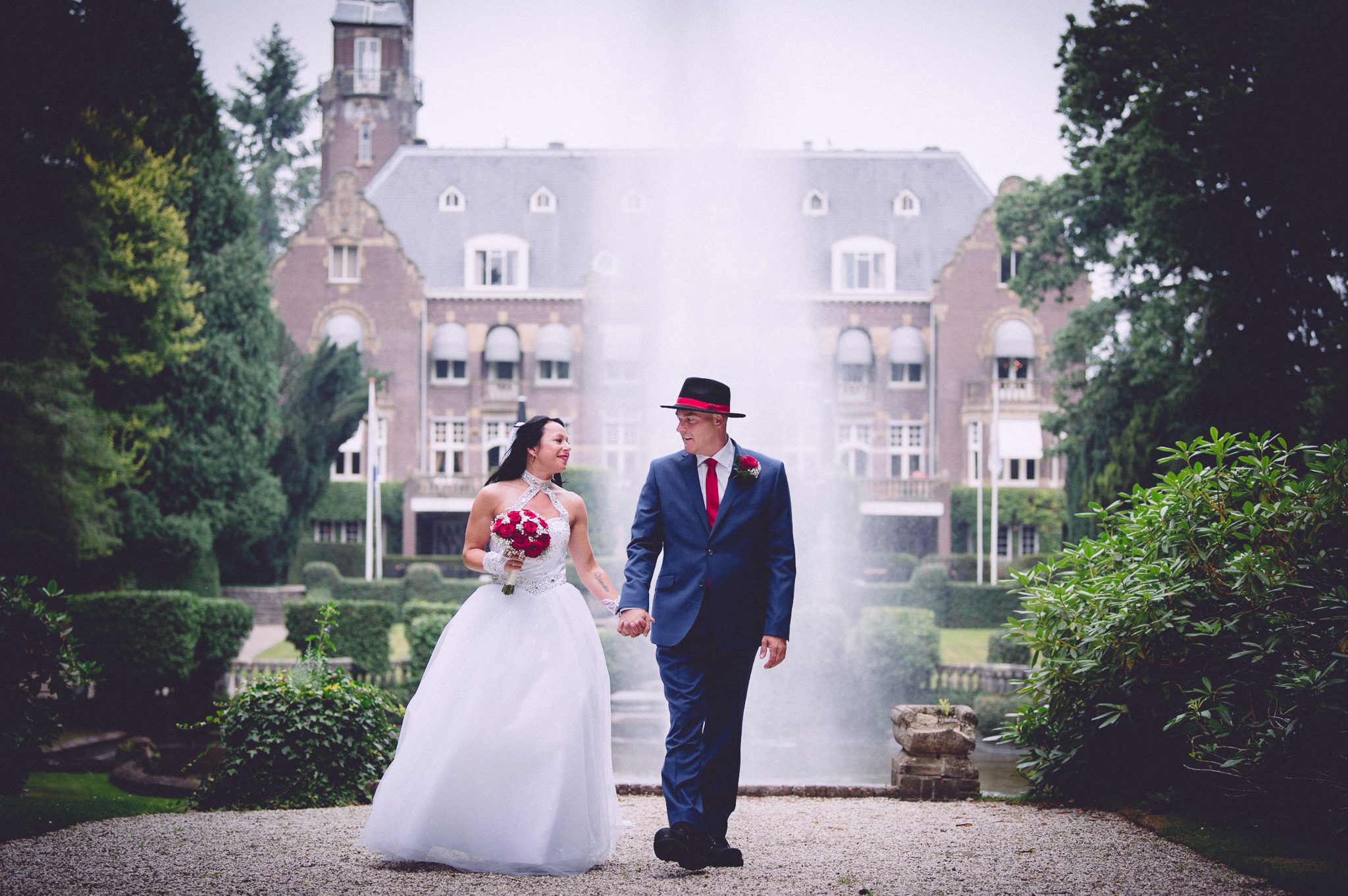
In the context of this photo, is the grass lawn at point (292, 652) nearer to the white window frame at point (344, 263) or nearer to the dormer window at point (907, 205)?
the white window frame at point (344, 263)

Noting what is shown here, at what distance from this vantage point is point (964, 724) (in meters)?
7.42

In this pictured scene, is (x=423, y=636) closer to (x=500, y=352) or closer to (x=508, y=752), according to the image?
(x=508, y=752)

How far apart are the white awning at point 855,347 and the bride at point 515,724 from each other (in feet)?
119

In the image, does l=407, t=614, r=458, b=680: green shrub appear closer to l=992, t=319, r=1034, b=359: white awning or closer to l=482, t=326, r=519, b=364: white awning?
l=482, t=326, r=519, b=364: white awning

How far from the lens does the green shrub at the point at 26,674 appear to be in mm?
8648

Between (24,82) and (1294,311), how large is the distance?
822 inches

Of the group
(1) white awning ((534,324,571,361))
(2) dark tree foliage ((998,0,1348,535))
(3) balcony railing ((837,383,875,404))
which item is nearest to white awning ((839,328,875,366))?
(3) balcony railing ((837,383,875,404))

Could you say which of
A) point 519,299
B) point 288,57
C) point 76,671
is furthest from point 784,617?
point 288,57

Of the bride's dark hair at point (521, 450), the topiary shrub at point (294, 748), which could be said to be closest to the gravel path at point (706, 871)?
the topiary shrub at point (294, 748)

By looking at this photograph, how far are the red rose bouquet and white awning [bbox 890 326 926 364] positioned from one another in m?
36.6

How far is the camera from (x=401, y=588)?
90.8 feet

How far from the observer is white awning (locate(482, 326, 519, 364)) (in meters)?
40.6

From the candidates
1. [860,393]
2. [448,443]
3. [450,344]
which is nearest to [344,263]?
[450,344]

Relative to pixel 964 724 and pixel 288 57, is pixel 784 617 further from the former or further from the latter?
pixel 288 57
